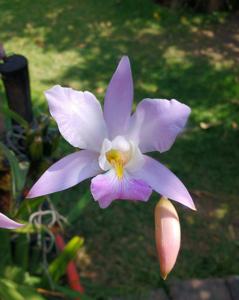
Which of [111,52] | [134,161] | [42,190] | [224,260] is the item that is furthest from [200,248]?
[111,52]

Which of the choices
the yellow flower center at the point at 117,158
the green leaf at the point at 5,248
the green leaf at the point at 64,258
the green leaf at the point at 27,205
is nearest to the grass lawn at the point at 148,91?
the green leaf at the point at 64,258

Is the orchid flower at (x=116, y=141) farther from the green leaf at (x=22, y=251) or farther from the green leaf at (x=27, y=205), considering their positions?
the green leaf at (x=22, y=251)

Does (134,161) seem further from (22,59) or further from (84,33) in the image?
(84,33)

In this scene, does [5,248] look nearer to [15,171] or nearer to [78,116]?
[15,171]

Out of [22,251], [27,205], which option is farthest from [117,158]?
[22,251]

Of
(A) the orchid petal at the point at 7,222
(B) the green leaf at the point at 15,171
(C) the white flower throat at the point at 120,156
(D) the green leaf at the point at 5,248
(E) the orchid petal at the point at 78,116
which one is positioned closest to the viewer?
(A) the orchid petal at the point at 7,222
